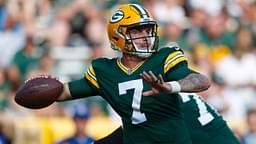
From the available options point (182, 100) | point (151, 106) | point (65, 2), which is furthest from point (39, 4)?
point (151, 106)

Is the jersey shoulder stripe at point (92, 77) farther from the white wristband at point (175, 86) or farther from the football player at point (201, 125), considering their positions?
the white wristband at point (175, 86)

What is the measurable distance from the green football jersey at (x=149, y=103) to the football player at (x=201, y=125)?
0.78 metres

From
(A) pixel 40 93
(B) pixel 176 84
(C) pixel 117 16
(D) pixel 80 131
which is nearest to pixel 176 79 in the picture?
(B) pixel 176 84

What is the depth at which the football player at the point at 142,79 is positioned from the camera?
6.16 m

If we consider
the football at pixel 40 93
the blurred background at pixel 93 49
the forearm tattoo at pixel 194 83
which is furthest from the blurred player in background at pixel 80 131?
the forearm tattoo at pixel 194 83

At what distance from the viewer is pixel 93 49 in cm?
1202

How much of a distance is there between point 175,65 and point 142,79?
0.24 m

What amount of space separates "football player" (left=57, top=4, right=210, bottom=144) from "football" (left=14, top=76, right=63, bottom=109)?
35 centimetres

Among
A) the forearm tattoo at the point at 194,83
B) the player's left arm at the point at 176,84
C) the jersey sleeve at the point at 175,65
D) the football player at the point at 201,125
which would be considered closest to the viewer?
the player's left arm at the point at 176,84

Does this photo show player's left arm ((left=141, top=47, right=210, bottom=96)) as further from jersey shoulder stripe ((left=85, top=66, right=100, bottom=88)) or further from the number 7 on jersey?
jersey shoulder stripe ((left=85, top=66, right=100, bottom=88))

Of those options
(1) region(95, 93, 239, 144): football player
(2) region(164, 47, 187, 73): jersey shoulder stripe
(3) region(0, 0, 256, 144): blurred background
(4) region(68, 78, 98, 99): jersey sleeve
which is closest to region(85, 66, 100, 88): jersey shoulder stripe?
(4) region(68, 78, 98, 99): jersey sleeve

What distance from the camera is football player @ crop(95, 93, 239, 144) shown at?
714 cm

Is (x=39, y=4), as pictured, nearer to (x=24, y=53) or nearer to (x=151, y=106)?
(x=24, y=53)

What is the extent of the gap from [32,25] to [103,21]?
952 millimetres
